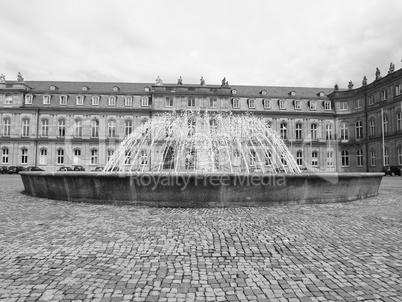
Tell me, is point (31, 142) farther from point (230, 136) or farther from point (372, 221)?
point (372, 221)

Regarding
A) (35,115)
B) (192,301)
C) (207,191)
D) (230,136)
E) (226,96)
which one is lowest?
(192,301)

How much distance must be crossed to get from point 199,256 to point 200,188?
4607 millimetres

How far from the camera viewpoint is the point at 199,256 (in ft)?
16.4

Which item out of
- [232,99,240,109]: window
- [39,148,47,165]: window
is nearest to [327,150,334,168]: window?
[232,99,240,109]: window

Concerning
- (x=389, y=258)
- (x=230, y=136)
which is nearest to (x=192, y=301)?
(x=389, y=258)

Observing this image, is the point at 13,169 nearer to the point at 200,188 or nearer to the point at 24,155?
the point at 24,155

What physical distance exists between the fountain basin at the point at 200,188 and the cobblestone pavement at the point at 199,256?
46.6 inches

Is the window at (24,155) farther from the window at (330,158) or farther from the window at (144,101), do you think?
the window at (330,158)

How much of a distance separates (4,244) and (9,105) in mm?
57987

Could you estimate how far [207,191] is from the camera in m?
9.58

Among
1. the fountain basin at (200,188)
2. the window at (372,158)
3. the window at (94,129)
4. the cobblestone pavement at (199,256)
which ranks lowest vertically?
the cobblestone pavement at (199,256)

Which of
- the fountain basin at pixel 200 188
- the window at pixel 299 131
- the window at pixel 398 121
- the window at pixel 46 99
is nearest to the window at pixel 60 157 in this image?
the window at pixel 46 99

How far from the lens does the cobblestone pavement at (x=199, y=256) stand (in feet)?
12.0
